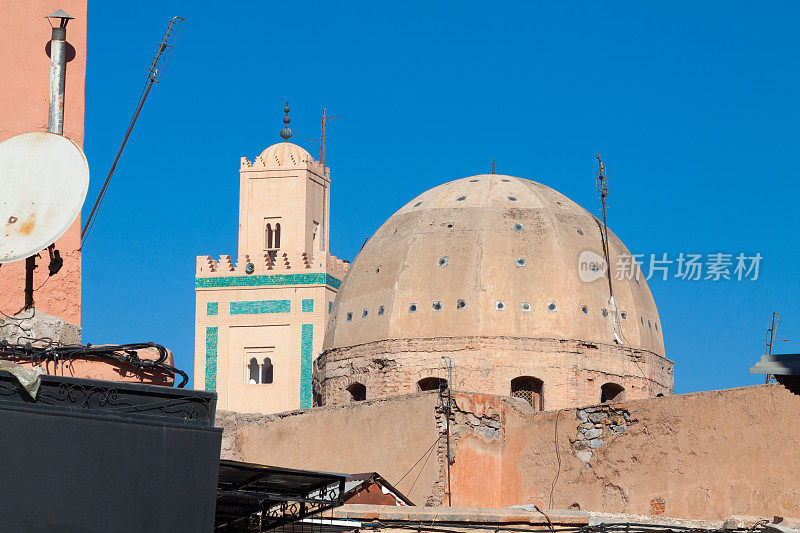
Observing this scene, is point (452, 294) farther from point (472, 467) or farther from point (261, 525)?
point (261, 525)

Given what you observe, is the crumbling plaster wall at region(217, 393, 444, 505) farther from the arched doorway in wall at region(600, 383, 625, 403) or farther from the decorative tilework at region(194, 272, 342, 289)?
the decorative tilework at region(194, 272, 342, 289)

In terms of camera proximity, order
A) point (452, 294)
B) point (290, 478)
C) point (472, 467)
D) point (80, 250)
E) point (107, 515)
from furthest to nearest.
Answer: point (452, 294) < point (472, 467) < point (80, 250) < point (290, 478) < point (107, 515)

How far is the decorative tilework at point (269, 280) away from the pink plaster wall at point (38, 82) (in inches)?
1015

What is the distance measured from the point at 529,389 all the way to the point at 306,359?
1424cm

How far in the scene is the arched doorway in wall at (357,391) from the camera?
74.5 ft

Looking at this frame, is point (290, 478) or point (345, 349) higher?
point (345, 349)

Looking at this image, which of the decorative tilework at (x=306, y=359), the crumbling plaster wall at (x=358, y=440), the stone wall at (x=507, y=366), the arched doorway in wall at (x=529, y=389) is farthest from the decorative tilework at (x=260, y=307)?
the arched doorway in wall at (x=529, y=389)

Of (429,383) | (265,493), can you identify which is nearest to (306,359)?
(429,383)

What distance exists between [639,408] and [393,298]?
626 centimetres

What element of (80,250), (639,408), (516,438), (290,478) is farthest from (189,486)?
(516,438)

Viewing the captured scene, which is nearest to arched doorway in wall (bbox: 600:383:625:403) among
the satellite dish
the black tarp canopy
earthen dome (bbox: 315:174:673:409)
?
earthen dome (bbox: 315:174:673:409)

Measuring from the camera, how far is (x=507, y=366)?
21.7 metres

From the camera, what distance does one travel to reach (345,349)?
75.6ft

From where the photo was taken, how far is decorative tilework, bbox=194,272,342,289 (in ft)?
118
